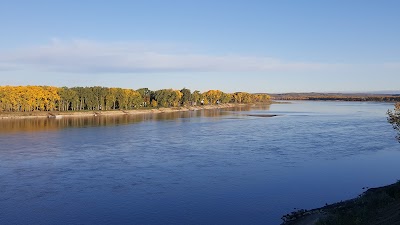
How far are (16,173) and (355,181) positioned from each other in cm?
1819

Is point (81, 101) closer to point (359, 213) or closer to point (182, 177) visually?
point (182, 177)

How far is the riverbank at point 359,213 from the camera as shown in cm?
1106

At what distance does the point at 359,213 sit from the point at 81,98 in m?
74.2

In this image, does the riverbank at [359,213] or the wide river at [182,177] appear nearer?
the riverbank at [359,213]

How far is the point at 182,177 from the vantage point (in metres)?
20.2

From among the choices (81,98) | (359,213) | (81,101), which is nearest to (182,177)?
(359,213)

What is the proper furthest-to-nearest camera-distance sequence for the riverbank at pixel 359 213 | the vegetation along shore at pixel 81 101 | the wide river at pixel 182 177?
1. the vegetation along shore at pixel 81 101
2. the wide river at pixel 182 177
3. the riverbank at pixel 359 213

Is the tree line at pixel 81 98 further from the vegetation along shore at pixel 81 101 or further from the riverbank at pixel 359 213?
the riverbank at pixel 359 213

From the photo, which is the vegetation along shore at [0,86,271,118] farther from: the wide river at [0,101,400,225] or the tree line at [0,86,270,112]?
the wide river at [0,101,400,225]

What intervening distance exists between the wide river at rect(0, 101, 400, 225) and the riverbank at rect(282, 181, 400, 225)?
1.10 meters

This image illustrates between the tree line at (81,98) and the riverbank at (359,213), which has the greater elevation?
the tree line at (81,98)

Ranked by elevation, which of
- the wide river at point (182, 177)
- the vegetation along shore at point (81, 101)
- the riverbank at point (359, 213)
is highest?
the vegetation along shore at point (81, 101)

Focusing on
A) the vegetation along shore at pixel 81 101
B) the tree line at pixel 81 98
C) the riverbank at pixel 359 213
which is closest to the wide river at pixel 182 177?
the riverbank at pixel 359 213

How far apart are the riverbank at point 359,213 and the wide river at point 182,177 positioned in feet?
3.61
